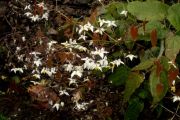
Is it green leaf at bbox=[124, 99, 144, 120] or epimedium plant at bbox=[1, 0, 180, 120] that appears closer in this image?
epimedium plant at bbox=[1, 0, 180, 120]

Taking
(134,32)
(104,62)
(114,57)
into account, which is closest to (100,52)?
(104,62)

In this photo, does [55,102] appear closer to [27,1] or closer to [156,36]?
[156,36]

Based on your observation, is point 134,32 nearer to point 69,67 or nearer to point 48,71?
point 69,67

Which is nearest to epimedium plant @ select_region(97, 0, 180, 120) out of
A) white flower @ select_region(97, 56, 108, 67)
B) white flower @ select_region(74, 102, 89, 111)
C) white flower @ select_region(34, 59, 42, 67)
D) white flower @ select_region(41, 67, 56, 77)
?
white flower @ select_region(97, 56, 108, 67)

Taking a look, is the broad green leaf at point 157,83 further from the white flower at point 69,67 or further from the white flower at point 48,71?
the white flower at point 48,71

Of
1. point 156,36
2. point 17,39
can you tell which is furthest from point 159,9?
point 17,39

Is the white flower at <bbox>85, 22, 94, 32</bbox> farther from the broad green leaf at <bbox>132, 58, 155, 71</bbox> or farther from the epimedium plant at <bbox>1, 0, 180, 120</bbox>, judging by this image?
the broad green leaf at <bbox>132, 58, 155, 71</bbox>

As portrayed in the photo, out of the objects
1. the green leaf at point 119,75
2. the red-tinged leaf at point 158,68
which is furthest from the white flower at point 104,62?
the red-tinged leaf at point 158,68
